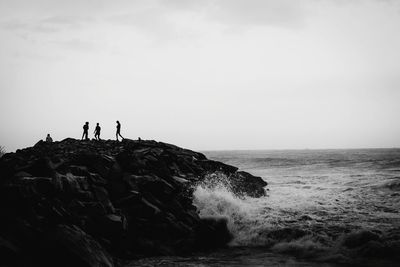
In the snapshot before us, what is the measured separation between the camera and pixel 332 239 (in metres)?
11.6

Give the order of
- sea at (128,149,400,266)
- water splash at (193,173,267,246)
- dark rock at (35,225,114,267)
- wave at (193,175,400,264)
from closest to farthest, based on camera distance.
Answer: dark rock at (35,225,114,267) → sea at (128,149,400,266) → wave at (193,175,400,264) → water splash at (193,173,267,246)

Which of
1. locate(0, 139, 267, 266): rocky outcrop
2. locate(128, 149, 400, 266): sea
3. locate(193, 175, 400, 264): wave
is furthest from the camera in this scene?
locate(193, 175, 400, 264): wave

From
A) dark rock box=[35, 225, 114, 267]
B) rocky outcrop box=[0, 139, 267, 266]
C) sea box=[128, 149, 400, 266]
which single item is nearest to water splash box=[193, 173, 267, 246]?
sea box=[128, 149, 400, 266]

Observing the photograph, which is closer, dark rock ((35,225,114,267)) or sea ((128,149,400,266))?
dark rock ((35,225,114,267))

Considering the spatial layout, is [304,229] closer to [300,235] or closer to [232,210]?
[300,235]

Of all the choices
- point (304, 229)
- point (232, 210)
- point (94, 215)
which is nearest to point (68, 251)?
point (94, 215)

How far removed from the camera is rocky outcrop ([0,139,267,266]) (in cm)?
834

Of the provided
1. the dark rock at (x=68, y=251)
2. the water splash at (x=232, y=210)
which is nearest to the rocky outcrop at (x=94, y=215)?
the dark rock at (x=68, y=251)

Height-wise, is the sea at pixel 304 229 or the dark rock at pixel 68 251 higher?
the dark rock at pixel 68 251

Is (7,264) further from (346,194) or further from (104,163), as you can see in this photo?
(346,194)

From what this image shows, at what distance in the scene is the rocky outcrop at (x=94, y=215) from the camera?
8.34 m

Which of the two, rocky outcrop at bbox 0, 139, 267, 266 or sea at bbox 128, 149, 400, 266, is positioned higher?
rocky outcrop at bbox 0, 139, 267, 266

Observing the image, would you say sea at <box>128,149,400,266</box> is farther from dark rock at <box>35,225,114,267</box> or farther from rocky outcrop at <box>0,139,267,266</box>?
dark rock at <box>35,225,114,267</box>

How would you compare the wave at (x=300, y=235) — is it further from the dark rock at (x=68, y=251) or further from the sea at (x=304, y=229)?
the dark rock at (x=68, y=251)
